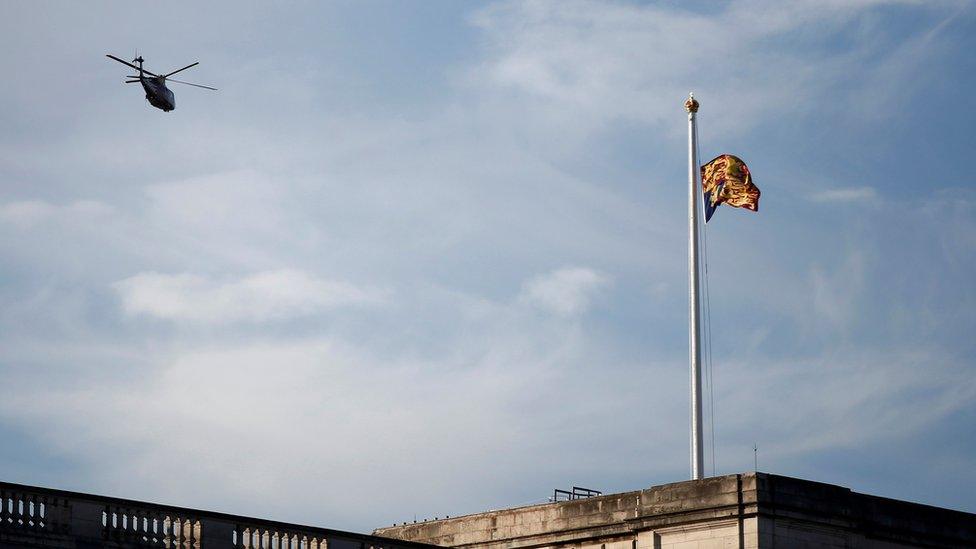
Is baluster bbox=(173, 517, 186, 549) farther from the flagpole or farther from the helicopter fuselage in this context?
the helicopter fuselage

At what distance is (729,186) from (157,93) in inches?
1289

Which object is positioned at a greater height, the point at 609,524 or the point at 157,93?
the point at 157,93

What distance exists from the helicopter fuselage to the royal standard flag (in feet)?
104

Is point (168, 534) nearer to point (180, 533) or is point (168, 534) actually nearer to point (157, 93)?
point (180, 533)

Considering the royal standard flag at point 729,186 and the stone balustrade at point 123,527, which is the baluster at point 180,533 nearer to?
the stone balustrade at point 123,527

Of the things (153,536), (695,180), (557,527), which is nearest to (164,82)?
(695,180)

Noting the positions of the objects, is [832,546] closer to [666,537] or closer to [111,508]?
[666,537]

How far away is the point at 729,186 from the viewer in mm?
56938

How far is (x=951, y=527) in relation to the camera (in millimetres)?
49938

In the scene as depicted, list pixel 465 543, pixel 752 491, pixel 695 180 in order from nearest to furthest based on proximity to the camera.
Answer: pixel 752 491
pixel 465 543
pixel 695 180

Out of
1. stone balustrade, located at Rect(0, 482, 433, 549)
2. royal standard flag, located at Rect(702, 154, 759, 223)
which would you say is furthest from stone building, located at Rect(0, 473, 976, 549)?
royal standard flag, located at Rect(702, 154, 759, 223)

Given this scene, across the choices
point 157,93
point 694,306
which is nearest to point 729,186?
point 694,306

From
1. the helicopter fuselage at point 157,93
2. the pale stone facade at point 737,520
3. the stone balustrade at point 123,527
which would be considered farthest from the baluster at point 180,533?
the helicopter fuselage at point 157,93

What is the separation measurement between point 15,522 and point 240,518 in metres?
5.80
